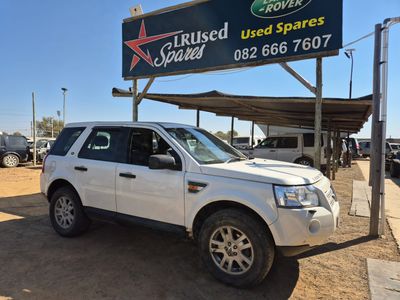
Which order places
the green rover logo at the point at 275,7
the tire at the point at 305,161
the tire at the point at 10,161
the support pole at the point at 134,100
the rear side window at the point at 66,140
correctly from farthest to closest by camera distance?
1. the tire at the point at 10,161
2. the tire at the point at 305,161
3. the support pole at the point at 134,100
4. the green rover logo at the point at 275,7
5. the rear side window at the point at 66,140

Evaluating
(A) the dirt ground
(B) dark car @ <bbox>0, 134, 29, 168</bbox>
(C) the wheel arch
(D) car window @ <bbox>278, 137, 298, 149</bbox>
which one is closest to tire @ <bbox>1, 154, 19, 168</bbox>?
(B) dark car @ <bbox>0, 134, 29, 168</bbox>

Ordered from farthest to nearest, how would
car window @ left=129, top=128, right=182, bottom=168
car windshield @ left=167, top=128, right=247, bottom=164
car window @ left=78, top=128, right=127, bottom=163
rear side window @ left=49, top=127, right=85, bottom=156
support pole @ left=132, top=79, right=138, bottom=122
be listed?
1. support pole @ left=132, top=79, right=138, bottom=122
2. rear side window @ left=49, top=127, right=85, bottom=156
3. car window @ left=78, top=128, right=127, bottom=163
4. car window @ left=129, top=128, right=182, bottom=168
5. car windshield @ left=167, top=128, right=247, bottom=164

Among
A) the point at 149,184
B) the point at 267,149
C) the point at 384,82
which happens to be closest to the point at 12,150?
the point at 267,149

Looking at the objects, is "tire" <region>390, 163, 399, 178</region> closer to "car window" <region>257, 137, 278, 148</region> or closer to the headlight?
"car window" <region>257, 137, 278, 148</region>

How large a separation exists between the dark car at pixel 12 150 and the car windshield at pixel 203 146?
1547 cm

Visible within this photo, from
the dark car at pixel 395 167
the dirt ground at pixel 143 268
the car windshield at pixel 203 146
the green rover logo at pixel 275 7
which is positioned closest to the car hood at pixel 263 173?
the car windshield at pixel 203 146

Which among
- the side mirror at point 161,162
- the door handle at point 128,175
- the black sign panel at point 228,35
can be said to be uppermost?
the black sign panel at point 228,35

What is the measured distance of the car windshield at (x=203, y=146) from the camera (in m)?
4.11

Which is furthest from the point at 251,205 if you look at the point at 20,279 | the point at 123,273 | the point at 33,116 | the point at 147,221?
the point at 33,116

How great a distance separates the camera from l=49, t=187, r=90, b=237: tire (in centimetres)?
495

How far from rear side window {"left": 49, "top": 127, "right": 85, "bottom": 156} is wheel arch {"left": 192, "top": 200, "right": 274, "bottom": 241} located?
8.57 ft

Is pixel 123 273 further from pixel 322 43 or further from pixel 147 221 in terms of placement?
pixel 322 43

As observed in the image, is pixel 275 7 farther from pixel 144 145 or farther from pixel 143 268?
pixel 143 268

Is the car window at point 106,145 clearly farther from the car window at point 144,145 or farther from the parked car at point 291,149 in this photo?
the parked car at point 291,149
